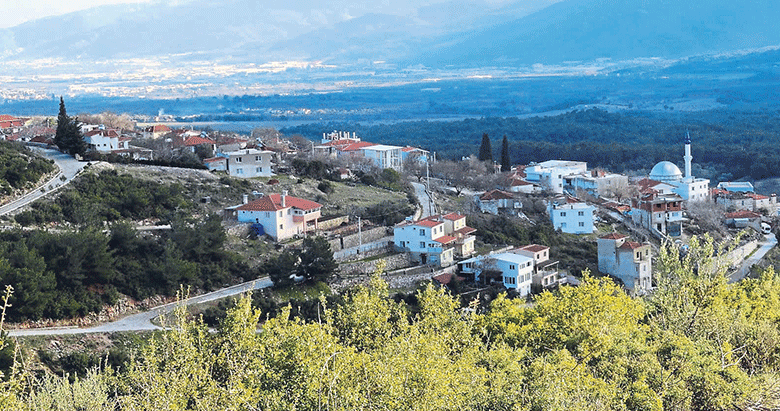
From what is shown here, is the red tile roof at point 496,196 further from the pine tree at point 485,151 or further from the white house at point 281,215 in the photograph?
the pine tree at point 485,151

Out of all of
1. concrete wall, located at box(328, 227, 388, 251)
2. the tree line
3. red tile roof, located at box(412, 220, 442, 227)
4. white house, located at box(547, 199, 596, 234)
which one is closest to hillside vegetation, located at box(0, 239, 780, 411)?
red tile roof, located at box(412, 220, 442, 227)

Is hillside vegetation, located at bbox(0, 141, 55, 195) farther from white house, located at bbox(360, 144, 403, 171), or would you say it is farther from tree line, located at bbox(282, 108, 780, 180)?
tree line, located at bbox(282, 108, 780, 180)

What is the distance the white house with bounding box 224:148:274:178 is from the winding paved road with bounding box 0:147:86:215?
5.19 metres

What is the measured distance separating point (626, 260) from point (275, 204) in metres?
10.3

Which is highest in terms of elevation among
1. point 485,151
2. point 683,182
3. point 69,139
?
point 69,139

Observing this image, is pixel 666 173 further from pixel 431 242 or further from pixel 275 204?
pixel 275 204

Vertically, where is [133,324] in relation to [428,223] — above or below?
below

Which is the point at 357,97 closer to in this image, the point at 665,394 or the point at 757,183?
the point at 757,183

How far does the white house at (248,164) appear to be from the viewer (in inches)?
1446

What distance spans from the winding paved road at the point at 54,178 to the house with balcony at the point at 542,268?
12860 millimetres

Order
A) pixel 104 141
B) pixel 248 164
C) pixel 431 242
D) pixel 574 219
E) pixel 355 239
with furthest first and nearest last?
pixel 104 141
pixel 574 219
pixel 248 164
pixel 355 239
pixel 431 242

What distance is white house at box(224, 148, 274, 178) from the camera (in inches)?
1446

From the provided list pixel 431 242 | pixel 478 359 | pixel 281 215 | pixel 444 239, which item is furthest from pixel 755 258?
pixel 478 359

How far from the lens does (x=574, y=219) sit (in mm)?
Answer: 37250
